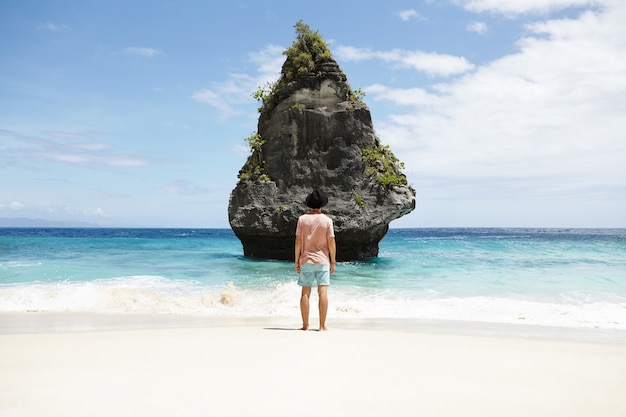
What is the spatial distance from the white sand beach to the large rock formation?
12.7m

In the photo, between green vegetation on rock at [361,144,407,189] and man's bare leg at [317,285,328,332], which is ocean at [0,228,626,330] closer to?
man's bare leg at [317,285,328,332]

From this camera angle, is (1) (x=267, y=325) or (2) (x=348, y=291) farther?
(2) (x=348, y=291)

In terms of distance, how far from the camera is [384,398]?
3311 mm

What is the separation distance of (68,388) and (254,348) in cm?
182

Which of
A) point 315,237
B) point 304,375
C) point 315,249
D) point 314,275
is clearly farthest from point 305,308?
point 304,375

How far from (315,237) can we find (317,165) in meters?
12.7

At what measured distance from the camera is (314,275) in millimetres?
6449

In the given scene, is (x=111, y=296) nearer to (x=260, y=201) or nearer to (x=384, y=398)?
(x=384, y=398)

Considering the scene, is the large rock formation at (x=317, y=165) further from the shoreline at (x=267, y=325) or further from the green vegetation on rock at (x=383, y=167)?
the shoreline at (x=267, y=325)

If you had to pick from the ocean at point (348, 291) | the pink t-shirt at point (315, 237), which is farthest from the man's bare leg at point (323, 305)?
the ocean at point (348, 291)

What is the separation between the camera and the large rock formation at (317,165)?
18453 mm

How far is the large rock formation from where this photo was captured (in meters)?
18.5

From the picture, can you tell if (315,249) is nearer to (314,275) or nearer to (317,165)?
(314,275)

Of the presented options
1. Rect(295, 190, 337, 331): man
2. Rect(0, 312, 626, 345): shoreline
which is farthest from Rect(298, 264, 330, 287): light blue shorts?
Rect(0, 312, 626, 345): shoreline
